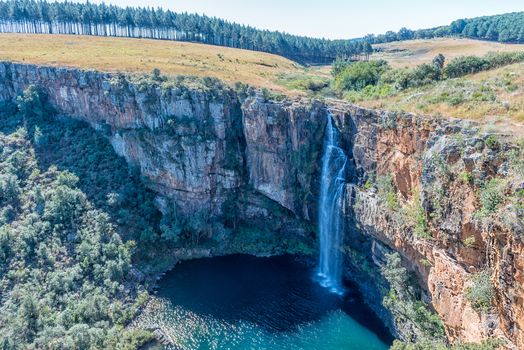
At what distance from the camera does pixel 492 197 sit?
26.7m

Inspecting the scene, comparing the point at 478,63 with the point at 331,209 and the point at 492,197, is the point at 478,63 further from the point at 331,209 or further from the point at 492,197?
the point at 492,197

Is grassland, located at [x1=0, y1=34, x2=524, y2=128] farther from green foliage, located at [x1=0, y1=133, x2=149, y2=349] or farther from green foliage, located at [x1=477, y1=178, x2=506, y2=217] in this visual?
green foliage, located at [x1=0, y1=133, x2=149, y2=349]

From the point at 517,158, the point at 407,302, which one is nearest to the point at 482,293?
the point at 517,158

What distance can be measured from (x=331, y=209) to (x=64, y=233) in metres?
36.0

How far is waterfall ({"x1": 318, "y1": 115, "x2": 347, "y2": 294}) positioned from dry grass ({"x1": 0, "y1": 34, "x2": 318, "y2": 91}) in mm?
17188

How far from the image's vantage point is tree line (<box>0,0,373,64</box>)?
123 meters

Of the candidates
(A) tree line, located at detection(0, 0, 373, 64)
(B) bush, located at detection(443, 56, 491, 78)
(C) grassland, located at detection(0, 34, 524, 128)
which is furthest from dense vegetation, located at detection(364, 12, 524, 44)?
(B) bush, located at detection(443, 56, 491, 78)

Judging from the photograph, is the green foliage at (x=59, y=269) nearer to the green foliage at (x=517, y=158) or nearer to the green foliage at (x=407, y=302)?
the green foliage at (x=407, y=302)

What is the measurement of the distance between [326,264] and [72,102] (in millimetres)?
50081

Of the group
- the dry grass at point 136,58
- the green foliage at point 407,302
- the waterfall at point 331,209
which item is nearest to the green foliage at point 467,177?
the green foliage at point 407,302

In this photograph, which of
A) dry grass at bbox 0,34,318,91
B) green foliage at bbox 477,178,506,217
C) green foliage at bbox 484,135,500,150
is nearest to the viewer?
green foliage at bbox 477,178,506,217

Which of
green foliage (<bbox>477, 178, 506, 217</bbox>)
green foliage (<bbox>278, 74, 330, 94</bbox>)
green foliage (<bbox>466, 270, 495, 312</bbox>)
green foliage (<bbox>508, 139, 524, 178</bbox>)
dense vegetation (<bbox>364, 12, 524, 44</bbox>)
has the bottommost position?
green foliage (<bbox>466, 270, 495, 312</bbox>)

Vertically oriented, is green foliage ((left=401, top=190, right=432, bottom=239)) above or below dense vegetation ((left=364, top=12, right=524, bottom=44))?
below

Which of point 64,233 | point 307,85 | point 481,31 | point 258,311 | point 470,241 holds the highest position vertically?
point 481,31
